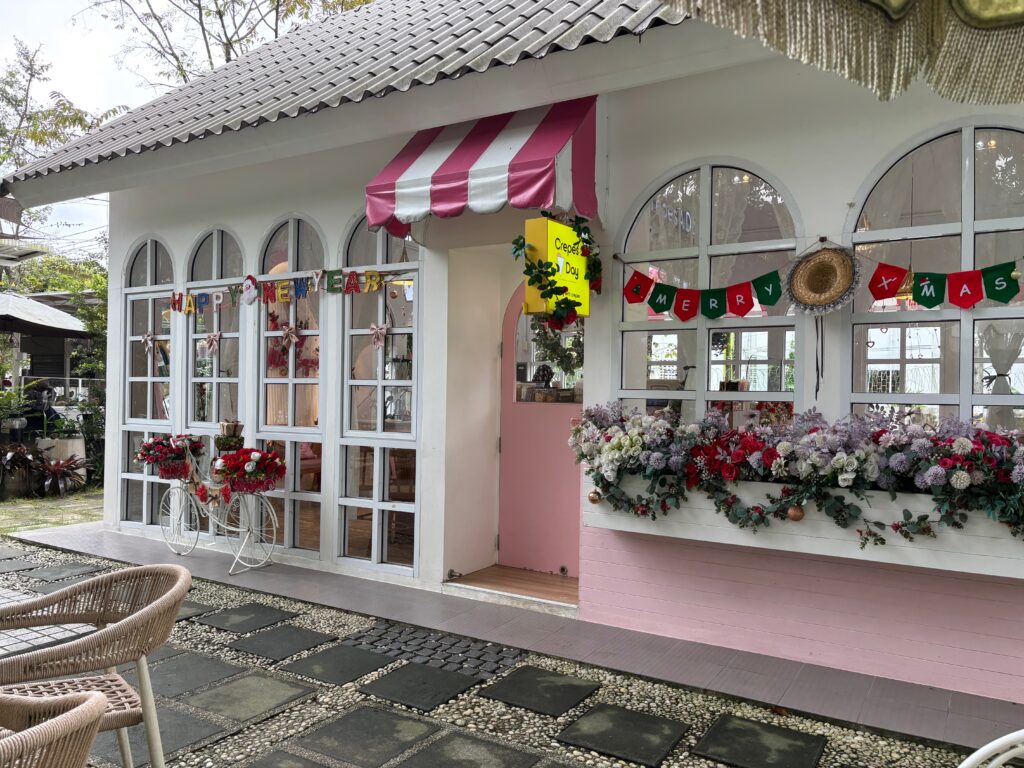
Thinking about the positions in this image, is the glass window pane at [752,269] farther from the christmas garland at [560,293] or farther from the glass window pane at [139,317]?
the glass window pane at [139,317]

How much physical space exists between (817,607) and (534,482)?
2489mm

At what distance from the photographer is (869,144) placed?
14.3 feet

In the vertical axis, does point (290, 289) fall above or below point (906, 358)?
above

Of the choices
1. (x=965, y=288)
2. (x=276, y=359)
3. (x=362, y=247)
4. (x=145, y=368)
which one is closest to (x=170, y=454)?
(x=276, y=359)

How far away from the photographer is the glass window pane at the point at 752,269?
4.62 metres

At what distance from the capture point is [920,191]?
14.0 ft

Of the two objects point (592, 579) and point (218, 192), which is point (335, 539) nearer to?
point (592, 579)

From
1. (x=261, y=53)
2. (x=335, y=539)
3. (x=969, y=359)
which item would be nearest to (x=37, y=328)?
(x=261, y=53)

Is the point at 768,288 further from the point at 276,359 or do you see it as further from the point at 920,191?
the point at 276,359

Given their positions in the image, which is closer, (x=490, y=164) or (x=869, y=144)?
(x=869, y=144)

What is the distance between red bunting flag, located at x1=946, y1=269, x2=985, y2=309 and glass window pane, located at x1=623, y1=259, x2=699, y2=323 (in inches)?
56.6

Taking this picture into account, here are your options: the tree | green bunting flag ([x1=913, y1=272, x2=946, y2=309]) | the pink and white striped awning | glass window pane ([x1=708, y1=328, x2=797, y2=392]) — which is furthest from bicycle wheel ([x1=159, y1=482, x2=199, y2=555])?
the tree

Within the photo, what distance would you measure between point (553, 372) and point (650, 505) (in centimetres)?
194

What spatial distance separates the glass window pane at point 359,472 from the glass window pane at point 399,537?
28cm
